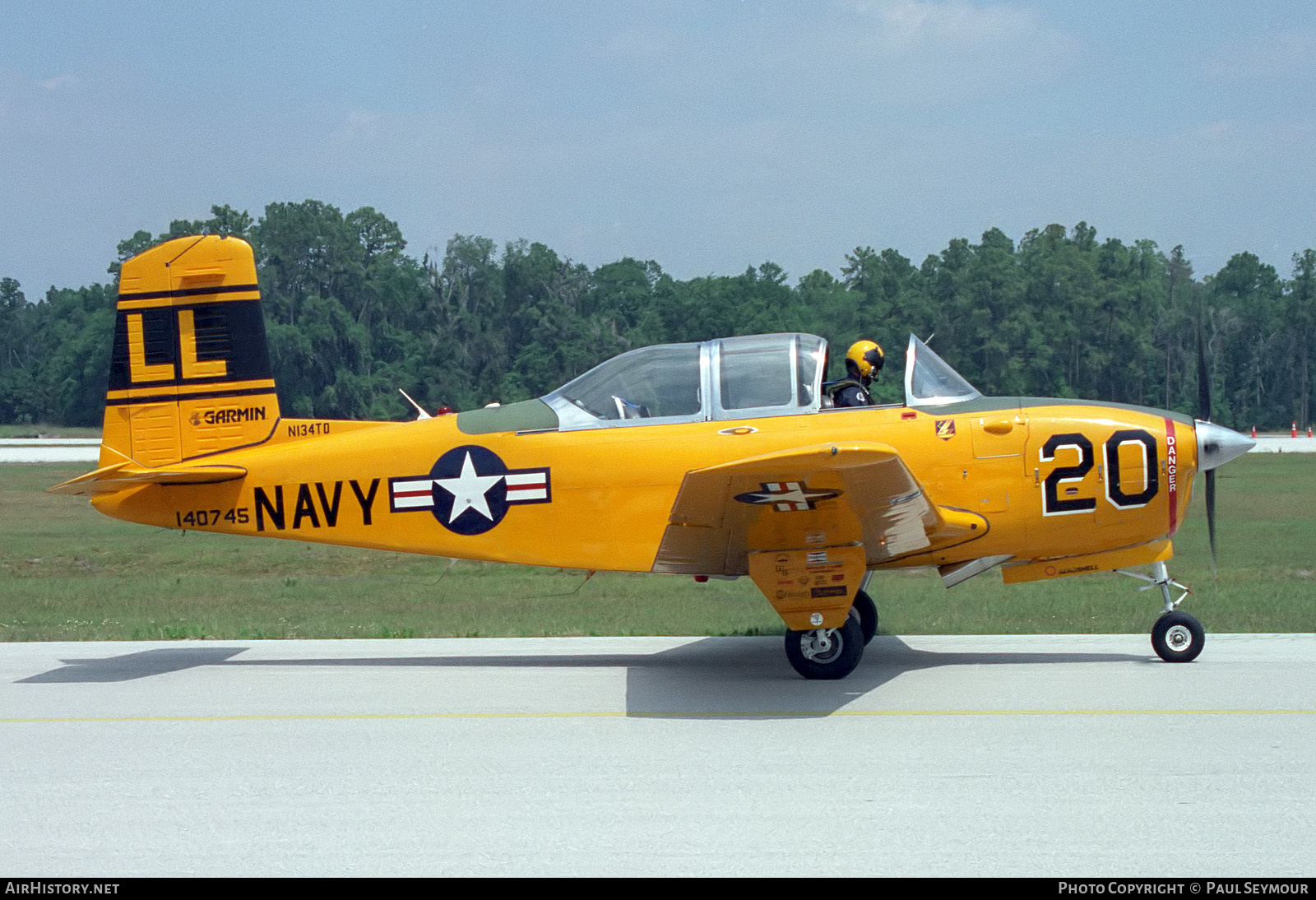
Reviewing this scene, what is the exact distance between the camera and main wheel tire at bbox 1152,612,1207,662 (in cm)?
845

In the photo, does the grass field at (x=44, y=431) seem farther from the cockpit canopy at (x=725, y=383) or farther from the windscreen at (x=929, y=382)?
the windscreen at (x=929, y=382)

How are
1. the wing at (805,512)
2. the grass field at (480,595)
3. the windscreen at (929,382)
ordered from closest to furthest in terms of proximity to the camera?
the wing at (805,512) → the windscreen at (929,382) → the grass field at (480,595)

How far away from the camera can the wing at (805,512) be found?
22.8ft

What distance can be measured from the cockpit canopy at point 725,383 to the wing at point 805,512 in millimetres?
851

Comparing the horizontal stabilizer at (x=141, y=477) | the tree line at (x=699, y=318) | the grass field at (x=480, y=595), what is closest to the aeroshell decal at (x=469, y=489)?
the horizontal stabilizer at (x=141, y=477)

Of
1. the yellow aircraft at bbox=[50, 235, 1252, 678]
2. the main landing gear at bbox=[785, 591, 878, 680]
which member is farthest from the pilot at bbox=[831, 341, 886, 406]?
the main landing gear at bbox=[785, 591, 878, 680]

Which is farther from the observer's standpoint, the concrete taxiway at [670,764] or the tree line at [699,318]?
the tree line at [699,318]

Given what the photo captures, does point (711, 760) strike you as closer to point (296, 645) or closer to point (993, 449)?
point (993, 449)

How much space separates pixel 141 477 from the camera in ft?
29.0

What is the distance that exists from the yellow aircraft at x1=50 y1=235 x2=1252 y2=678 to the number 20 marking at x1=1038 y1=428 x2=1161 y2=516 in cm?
1

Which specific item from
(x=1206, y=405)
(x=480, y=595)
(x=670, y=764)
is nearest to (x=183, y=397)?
(x=670, y=764)

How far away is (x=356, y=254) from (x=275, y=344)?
11550 millimetres
